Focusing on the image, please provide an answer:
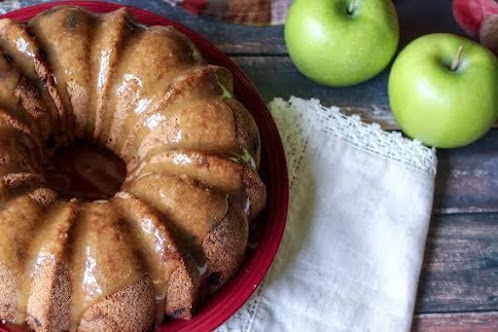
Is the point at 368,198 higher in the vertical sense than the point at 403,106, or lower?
lower

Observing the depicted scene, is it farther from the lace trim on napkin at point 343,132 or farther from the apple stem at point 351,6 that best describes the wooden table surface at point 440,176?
the apple stem at point 351,6

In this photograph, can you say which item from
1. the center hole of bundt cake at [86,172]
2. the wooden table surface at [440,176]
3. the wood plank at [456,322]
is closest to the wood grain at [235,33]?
the wooden table surface at [440,176]

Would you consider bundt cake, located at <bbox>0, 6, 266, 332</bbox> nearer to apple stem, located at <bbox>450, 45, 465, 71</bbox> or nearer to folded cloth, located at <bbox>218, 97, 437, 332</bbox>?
folded cloth, located at <bbox>218, 97, 437, 332</bbox>

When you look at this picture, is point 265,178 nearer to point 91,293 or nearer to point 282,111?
point 282,111

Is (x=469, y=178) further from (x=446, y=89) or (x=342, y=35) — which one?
(x=342, y=35)

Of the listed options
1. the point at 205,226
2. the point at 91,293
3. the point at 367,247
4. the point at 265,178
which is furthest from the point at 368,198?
the point at 91,293
